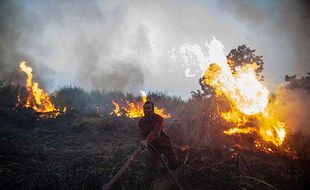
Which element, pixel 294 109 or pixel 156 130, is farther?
pixel 294 109

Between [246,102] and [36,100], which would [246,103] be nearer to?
[246,102]

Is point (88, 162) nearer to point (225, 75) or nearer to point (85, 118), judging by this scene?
point (85, 118)

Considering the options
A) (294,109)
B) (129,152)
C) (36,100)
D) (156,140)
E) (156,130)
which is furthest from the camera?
(36,100)

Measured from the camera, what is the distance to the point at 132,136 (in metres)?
13.7

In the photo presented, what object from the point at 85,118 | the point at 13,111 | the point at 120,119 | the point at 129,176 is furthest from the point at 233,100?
the point at 13,111

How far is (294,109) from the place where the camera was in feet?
43.6

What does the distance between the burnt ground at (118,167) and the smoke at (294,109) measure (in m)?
2.93

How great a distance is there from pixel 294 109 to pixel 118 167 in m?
8.97

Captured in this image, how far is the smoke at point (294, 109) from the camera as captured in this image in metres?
12.6

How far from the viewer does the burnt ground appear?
27.6 feet

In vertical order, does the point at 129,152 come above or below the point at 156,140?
below

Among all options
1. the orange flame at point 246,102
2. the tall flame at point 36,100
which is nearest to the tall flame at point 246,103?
the orange flame at point 246,102

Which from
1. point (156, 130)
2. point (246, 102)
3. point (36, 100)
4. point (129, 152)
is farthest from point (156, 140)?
point (36, 100)

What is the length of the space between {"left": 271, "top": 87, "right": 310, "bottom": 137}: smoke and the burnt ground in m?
2.93
